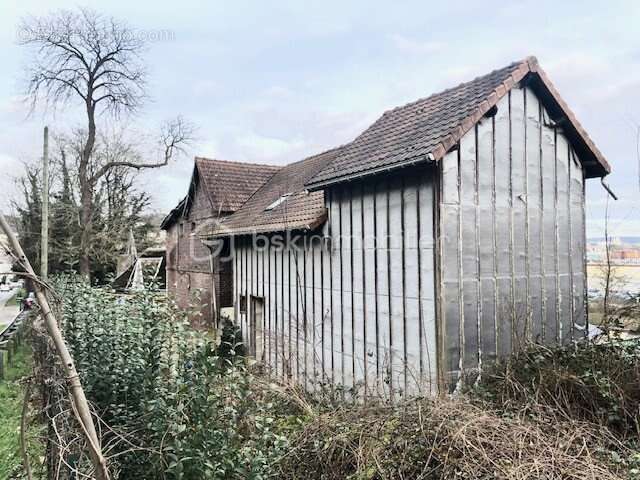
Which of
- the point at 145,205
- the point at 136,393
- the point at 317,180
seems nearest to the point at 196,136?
the point at 145,205

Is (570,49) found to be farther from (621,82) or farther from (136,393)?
(136,393)

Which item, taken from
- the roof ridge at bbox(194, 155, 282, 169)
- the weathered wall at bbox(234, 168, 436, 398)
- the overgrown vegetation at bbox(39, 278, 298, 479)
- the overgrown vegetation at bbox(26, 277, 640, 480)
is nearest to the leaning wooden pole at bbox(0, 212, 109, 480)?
the overgrown vegetation at bbox(39, 278, 298, 479)

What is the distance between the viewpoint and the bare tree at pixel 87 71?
68.7 ft

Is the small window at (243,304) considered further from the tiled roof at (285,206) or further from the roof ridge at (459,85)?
the roof ridge at (459,85)

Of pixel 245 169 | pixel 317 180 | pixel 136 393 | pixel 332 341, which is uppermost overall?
pixel 245 169

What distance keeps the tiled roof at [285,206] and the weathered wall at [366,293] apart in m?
0.60

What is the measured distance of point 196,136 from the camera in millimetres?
25141

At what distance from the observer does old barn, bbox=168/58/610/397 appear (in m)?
6.44

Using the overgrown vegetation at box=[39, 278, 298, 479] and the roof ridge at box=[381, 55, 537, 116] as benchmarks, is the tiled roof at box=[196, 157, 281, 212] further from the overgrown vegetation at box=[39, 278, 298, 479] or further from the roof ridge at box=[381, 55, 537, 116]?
the overgrown vegetation at box=[39, 278, 298, 479]

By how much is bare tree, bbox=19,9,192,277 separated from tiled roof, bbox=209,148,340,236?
9.99 meters

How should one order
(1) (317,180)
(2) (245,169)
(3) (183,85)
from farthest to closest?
(2) (245,169) → (3) (183,85) → (1) (317,180)

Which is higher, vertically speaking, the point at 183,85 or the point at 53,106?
the point at 53,106

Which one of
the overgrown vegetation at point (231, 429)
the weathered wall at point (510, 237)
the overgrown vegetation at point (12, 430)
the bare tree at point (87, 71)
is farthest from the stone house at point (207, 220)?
the overgrown vegetation at point (231, 429)

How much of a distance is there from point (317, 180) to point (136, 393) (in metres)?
5.63
